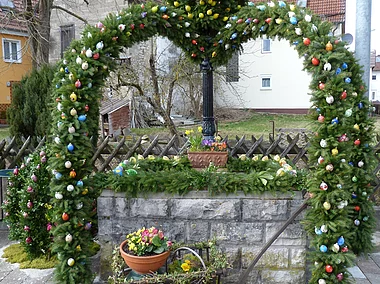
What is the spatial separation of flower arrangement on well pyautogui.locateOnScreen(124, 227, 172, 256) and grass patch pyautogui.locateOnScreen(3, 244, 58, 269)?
4.83 feet

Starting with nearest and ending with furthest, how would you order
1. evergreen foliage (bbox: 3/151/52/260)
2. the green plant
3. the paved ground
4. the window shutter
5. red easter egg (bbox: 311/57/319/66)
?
the green plant
red easter egg (bbox: 311/57/319/66)
the paved ground
evergreen foliage (bbox: 3/151/52/260)
the window shutter

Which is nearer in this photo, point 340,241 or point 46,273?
point 340,241

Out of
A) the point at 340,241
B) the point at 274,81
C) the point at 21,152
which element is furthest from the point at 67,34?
the point at 340,241

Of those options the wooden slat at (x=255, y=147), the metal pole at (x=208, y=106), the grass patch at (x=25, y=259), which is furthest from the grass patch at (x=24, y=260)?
the wooden slat at (x=255, y=147)

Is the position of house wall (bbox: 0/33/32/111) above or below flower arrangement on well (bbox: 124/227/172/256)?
above

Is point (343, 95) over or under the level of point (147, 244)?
over

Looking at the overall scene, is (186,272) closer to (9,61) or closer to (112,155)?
(112,155)

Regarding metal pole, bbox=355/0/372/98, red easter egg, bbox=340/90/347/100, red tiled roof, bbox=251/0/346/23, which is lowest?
red easter egg, bbox=340/90/347/100

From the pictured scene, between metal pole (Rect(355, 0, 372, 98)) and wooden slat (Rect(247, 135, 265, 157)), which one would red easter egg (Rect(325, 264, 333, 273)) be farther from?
wooden slat (Rect(247, 135, 265, 157))

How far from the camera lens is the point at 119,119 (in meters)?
12.6

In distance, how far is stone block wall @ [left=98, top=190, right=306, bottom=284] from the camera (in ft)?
11.3

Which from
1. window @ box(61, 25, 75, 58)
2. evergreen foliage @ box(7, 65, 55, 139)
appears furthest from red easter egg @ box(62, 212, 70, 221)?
window @ box(61, 25, 75, 58)

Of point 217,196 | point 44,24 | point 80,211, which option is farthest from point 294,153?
point 44,24

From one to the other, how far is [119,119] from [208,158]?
9.00 metres
